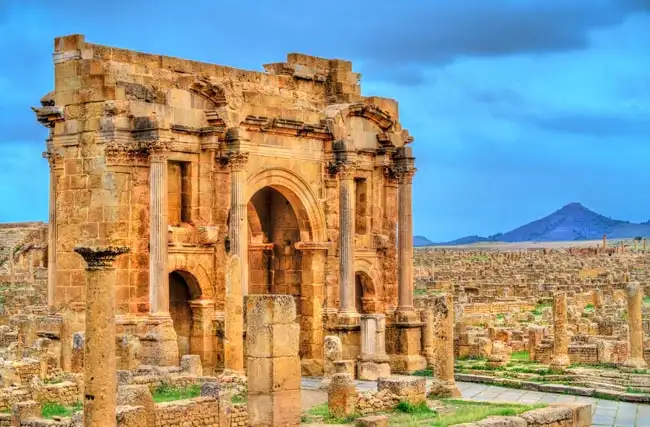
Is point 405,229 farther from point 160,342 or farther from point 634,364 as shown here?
point 160,342

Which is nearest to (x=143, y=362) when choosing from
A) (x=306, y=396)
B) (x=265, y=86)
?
(x=306, y=396)

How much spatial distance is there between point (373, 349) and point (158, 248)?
19.2 feet

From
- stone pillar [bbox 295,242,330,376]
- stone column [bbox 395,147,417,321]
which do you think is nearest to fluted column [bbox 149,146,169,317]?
stone pillar [bbox 295,242,330,376]

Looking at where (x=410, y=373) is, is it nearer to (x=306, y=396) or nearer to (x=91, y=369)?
(x=306, y=396)

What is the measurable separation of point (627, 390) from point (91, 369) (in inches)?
517

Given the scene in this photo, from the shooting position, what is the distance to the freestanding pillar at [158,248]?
2395cm

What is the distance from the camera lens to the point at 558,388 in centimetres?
2500

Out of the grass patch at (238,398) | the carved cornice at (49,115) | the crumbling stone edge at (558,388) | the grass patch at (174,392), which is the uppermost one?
the carved cornice at (49,115)

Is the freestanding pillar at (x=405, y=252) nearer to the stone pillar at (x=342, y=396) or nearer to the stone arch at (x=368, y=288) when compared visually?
the stone arch at (x=368, y=288)

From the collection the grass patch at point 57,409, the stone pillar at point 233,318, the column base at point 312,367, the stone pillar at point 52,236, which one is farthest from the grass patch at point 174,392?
the column base at point 312,367

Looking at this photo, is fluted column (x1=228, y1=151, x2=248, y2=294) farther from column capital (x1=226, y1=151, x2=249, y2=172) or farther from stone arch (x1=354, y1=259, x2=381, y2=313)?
stone arch (x1=354, y1=259, x2=381, y2=313)

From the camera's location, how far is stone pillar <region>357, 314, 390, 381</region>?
27.1 m

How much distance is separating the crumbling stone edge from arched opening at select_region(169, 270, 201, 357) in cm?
577

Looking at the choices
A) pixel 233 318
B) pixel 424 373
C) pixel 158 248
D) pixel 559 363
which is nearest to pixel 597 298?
pixel 424 373
